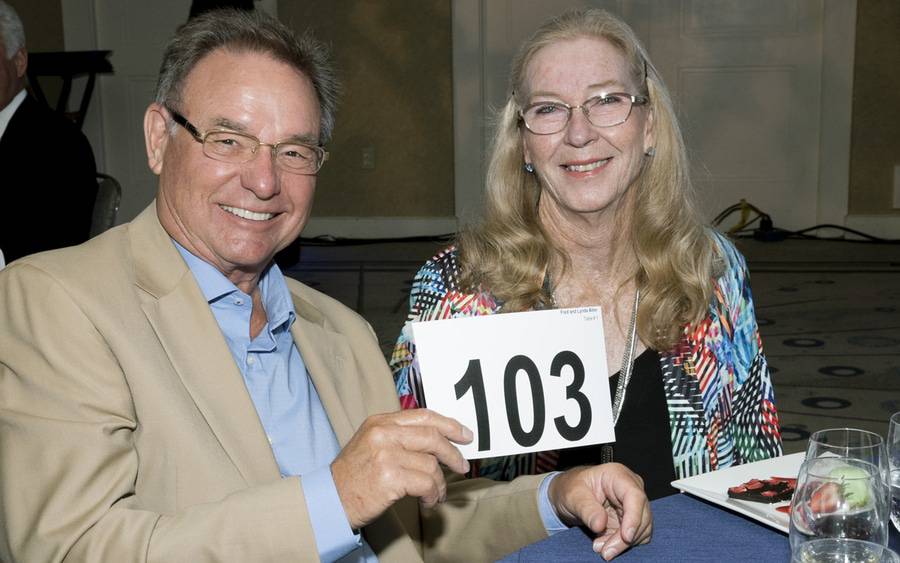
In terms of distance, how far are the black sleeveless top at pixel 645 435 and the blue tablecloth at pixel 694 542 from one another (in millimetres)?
573

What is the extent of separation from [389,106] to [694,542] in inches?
272

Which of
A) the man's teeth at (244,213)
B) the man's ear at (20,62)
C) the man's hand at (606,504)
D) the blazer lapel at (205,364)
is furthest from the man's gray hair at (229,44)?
the man's ear at (20,62)

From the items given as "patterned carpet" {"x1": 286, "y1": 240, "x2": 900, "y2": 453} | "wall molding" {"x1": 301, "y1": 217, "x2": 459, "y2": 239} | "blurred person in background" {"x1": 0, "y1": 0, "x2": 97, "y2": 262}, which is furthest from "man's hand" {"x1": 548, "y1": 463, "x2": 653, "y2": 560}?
"wall molding" {"x1": 301, "y1": 217, "x2": 459, "y2": 239}

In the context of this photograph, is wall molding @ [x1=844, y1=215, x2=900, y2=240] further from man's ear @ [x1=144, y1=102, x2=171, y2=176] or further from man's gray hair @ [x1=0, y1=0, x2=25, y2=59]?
man's ear @ [x1=144, y1=102, x2=171, y2=176]

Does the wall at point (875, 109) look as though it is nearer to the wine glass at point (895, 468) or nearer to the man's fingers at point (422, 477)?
the wine glass at point (895, 468)

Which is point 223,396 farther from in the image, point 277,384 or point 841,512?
point 841,512

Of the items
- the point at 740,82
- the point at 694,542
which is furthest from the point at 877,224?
the point at 694,542

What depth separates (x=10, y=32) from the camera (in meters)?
3.75

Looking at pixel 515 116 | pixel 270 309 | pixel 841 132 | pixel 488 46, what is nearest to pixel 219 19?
pixel 270 309

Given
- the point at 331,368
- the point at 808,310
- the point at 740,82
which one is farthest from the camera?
the point at 740,82

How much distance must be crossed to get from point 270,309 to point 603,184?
0.76 m

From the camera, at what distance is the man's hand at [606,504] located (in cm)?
126

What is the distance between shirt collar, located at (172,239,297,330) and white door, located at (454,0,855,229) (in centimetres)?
616

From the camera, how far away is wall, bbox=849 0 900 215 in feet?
24.6
